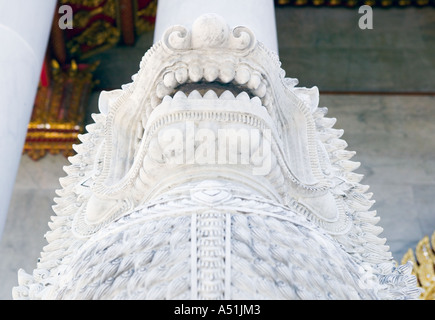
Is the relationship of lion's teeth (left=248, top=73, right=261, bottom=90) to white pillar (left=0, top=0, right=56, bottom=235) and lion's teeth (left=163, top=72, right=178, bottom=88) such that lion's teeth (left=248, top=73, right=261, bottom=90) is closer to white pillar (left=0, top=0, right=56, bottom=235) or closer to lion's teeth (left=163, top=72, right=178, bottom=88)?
lion's teeth (left=163, top=72, right=178, bottom=88)

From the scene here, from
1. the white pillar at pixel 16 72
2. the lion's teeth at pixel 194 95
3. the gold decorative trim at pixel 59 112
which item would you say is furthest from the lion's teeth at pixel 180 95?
the gold decorative trim at pixel 59 112

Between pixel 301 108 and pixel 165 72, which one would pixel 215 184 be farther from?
pixel 301 108

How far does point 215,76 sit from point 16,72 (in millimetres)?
904

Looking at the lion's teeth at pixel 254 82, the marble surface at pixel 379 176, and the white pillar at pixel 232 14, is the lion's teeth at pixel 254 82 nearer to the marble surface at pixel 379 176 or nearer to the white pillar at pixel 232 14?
the white pillar at pixel 232 14

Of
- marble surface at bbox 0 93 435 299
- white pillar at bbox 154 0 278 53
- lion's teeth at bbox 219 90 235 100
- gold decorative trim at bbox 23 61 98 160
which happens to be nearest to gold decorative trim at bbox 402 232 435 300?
marble surface at bbox 0 93 435 299

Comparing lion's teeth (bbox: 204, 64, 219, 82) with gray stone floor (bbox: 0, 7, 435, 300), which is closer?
lion's teeth (bbox: 204, 64, 219, 82)

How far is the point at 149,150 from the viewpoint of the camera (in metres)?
1.71

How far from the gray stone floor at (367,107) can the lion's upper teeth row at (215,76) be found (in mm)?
2296

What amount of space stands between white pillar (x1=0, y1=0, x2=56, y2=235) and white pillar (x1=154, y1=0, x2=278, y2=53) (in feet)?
1.53

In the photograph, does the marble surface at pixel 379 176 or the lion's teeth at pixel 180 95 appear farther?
the marble surface at pixel 379 176

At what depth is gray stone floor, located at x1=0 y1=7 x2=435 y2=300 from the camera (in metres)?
4.10

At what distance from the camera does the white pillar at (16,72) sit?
88.3 inches
